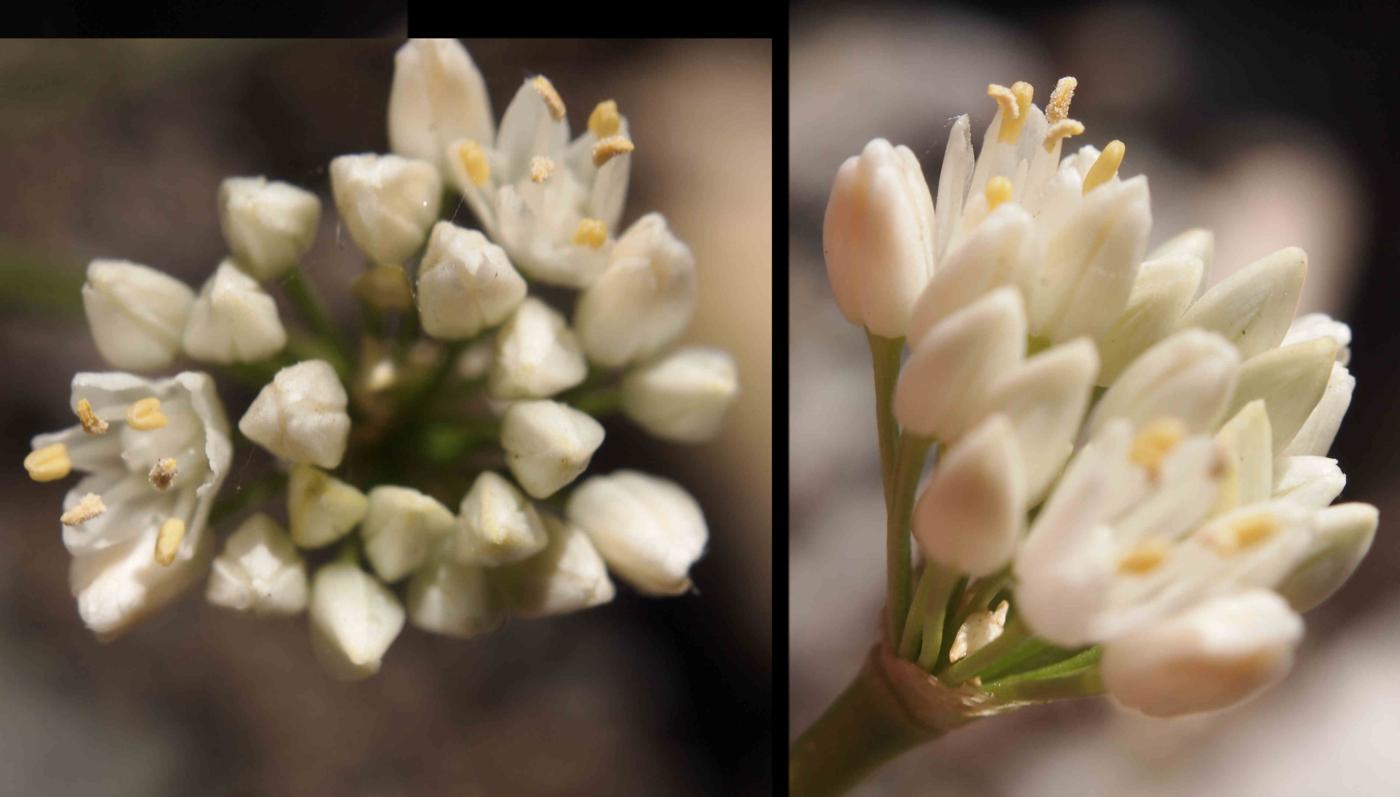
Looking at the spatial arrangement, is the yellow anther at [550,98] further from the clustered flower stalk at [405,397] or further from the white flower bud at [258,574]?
the white flower bud at [258,574]

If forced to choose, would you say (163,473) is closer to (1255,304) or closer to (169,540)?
(169,540)

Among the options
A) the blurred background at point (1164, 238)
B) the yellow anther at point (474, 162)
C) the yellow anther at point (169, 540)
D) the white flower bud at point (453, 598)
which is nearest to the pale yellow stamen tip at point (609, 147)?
the yellow anther at point (474, 162)

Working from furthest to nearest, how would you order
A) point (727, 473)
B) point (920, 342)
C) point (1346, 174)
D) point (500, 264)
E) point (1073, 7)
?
point (1346, 174) → point (1073, 7) → point (727, 473) → point (500, 264) → point (920, 342)

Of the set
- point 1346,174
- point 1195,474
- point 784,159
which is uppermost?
point 784,159

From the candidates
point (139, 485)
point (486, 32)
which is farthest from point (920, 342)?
point (139, 485)

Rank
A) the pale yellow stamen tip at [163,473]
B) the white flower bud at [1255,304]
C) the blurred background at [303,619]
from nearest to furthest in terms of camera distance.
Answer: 1. the white flower bud at [1255,304]
2. the pale yellow stamen tip at [163,473]
3. the blurred background at [303,619]

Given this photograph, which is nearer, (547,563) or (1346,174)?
(547,563)

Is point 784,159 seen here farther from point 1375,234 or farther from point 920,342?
point 1375,234

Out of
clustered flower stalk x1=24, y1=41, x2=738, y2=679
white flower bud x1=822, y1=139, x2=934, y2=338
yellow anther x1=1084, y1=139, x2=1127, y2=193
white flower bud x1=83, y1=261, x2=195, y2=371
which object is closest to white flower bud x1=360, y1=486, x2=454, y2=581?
clustered flower stalk x1=24, y1=41, x2=738, y2=679
